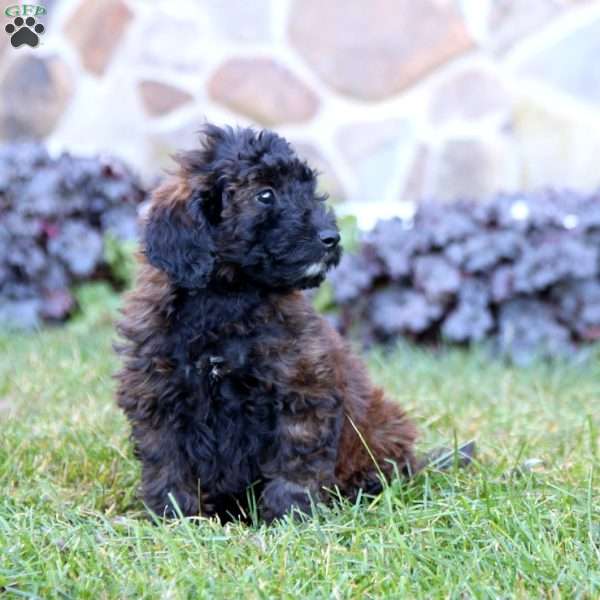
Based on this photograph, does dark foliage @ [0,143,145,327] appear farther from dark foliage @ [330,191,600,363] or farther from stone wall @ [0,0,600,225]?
dark foliage @ [330,191,600,363]

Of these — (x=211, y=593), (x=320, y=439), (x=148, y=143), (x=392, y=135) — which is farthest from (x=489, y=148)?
(x=211, y=593)

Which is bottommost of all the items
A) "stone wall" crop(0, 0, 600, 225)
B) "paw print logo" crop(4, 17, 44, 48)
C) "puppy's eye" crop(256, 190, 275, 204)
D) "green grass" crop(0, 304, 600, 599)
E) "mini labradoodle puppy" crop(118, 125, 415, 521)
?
"green grass" crop(0, 304, 600, 599)

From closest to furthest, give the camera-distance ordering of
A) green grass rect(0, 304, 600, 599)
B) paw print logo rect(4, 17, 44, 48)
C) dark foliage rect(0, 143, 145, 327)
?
1. green grass rect(0, 304, 600, 599)
2. dark foliage rect(0, 143, 145, 327)
3. paw print logo rect(4, 17, 44, 48)

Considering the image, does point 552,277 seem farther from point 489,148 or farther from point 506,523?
point 506,523

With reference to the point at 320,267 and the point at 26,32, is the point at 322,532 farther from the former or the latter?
the point at 26,32

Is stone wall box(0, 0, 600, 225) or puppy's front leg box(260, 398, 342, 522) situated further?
stone wall box(0, 0, 600, 225)

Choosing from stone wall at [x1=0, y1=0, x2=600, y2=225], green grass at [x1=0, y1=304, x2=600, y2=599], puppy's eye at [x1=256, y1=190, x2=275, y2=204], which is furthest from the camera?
stone wall at [x1=0, y1=0, x2=600, y2=225]

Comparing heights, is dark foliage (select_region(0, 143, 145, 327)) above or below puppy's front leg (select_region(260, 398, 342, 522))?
above

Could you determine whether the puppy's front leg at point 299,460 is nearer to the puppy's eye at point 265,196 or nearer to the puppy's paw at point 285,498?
the puppy's paw at point 285,498

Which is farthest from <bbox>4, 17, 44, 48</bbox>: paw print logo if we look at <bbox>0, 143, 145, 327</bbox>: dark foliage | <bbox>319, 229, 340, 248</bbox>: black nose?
<bbox>319, 229, 340, 248</bbox>: black nose

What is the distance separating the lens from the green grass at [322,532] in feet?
8.75

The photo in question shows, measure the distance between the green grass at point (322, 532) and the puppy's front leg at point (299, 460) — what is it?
8cm

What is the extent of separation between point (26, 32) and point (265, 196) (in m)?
4.91

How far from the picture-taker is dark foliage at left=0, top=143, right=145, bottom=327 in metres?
6.95
